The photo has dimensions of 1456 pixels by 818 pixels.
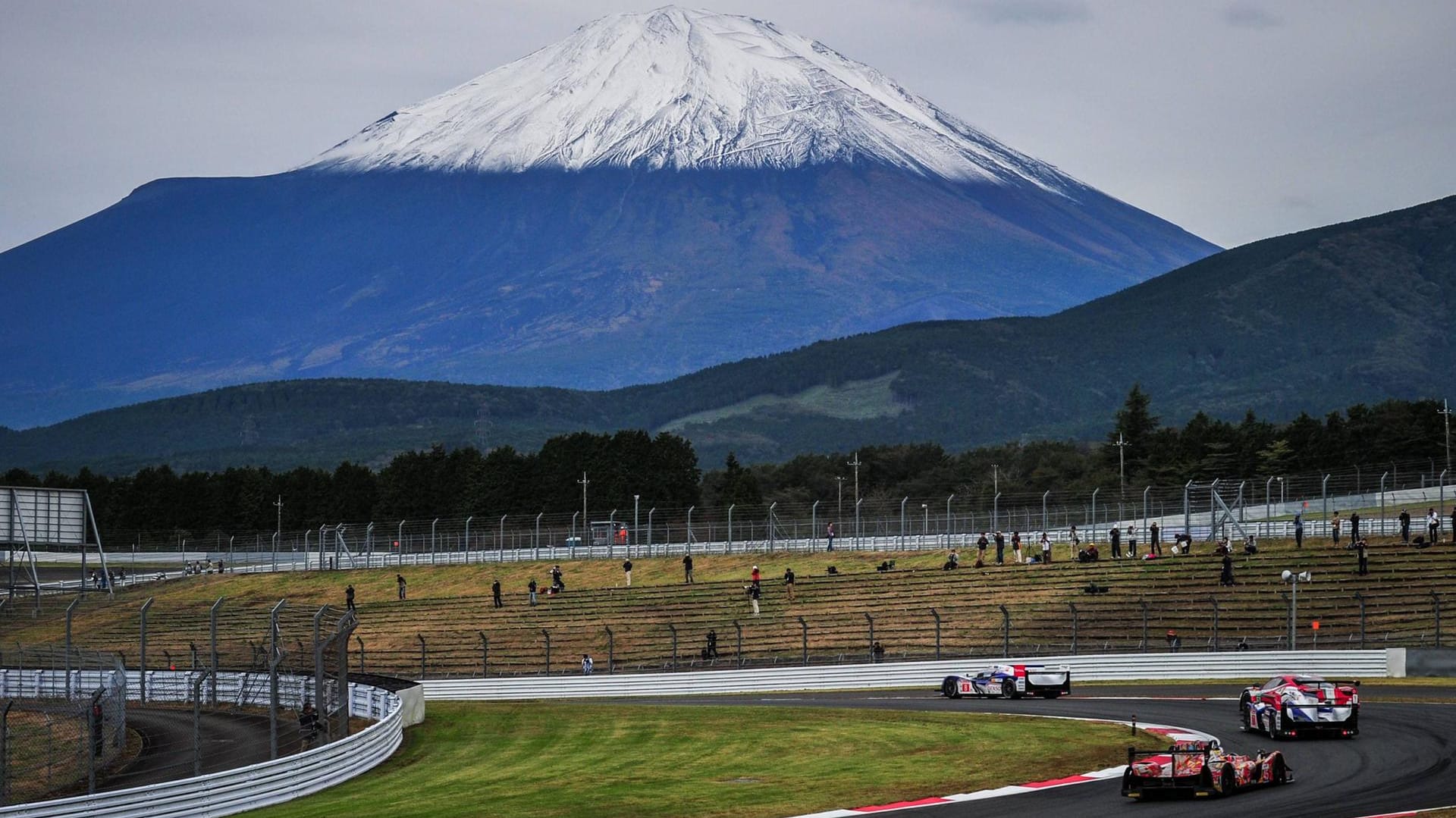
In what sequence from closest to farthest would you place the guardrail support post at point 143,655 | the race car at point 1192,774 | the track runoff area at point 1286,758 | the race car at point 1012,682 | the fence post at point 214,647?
the track runoff area at point 1286,758
the race car at point 1192,774
the fence post at point 214,647
the guardrail support post at point 143,655
the race car at point 1012,682

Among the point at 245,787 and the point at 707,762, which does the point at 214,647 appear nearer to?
→ the point at 245,787

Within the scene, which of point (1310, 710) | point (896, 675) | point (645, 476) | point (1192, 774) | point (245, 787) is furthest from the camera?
point (645, 476)

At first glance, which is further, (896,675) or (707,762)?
(896,675)

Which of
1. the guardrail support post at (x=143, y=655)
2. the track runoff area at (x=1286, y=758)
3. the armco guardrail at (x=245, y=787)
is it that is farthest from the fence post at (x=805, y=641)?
the guardrail support post at (x=143, y=655)

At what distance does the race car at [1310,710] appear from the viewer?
111 ft

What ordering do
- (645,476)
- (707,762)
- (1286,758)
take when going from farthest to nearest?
1. (645,476)
2. (707,762)
3. (1286,758)

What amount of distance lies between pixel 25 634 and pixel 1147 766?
6238 cm

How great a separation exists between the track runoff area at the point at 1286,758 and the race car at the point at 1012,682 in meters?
0.94

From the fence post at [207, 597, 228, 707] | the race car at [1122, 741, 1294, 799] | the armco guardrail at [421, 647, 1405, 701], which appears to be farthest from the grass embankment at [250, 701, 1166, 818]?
the armco guardrail at [421, 647, 1405, 701]

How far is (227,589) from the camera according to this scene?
97.6 m

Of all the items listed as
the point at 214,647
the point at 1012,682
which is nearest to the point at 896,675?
the point at 1012,682

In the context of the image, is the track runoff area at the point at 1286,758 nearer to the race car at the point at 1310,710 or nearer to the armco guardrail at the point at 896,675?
the race car at the point at 1310,710

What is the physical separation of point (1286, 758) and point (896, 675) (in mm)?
23878

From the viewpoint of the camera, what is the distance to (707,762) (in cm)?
3488
